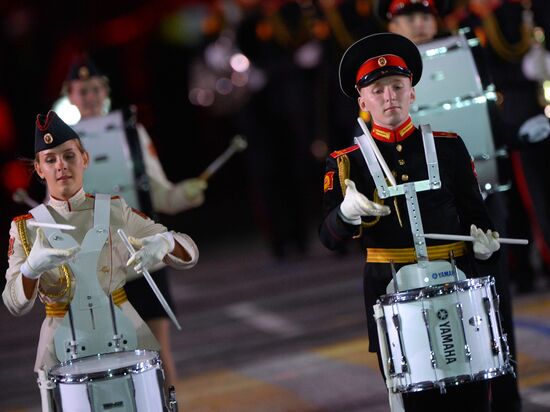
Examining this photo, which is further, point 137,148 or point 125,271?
point 137,148

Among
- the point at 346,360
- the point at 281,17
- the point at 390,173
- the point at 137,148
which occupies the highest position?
the point at 281,17

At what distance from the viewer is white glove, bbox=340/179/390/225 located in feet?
18.4

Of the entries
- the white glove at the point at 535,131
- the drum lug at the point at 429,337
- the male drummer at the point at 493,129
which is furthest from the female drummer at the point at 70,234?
the white glove at the point at 535,131

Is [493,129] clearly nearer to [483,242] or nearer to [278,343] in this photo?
[483,242]

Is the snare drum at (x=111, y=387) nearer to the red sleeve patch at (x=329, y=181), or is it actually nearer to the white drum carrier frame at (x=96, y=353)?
the white drum carrier frame at (x=96, y=353)

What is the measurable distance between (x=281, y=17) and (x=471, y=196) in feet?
30.0

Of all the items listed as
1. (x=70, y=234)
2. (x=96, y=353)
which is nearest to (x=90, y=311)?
(x=96, y=353)

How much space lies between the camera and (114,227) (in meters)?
6.10

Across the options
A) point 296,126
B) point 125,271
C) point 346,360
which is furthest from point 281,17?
point 125,271

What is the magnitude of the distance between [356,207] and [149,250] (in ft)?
2.72

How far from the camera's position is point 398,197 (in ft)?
19.4

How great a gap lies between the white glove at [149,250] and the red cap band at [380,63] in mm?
1033

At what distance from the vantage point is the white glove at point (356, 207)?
5614 mm

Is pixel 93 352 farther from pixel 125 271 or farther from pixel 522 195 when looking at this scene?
pixel 522 195
